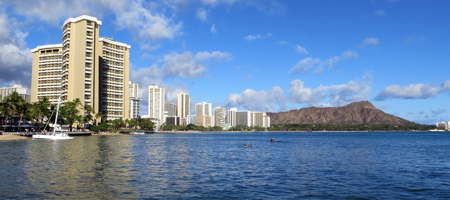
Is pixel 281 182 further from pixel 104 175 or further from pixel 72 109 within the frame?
pixel 72 109

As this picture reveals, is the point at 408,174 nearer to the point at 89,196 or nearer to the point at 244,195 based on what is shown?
the point at 244,195

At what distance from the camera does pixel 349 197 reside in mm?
23906

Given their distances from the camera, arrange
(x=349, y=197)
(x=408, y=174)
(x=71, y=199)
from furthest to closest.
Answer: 1. (x=408, y=174)
2. (x=349, y=197)
3. (x=71, y=199)

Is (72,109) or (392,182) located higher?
(72,109)

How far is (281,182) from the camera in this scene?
2989cm

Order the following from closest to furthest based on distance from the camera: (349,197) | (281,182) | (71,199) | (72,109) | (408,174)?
(71,199)
(349,197)
(281,182)
(408,174)
(72,109)

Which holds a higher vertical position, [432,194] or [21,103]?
[21,103]

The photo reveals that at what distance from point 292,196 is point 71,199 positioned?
1466cm

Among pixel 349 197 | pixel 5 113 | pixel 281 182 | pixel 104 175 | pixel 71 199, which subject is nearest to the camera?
pixel 71 199

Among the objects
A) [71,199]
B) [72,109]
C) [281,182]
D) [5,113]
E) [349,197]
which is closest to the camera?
[71,199]

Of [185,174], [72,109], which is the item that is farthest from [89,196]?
[72,109]

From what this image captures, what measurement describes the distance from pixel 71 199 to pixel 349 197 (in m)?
18.6

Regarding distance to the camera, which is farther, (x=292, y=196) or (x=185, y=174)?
(x=185, y=174)

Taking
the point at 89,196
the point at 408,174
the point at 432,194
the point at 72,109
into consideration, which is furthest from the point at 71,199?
the point at 72,109
